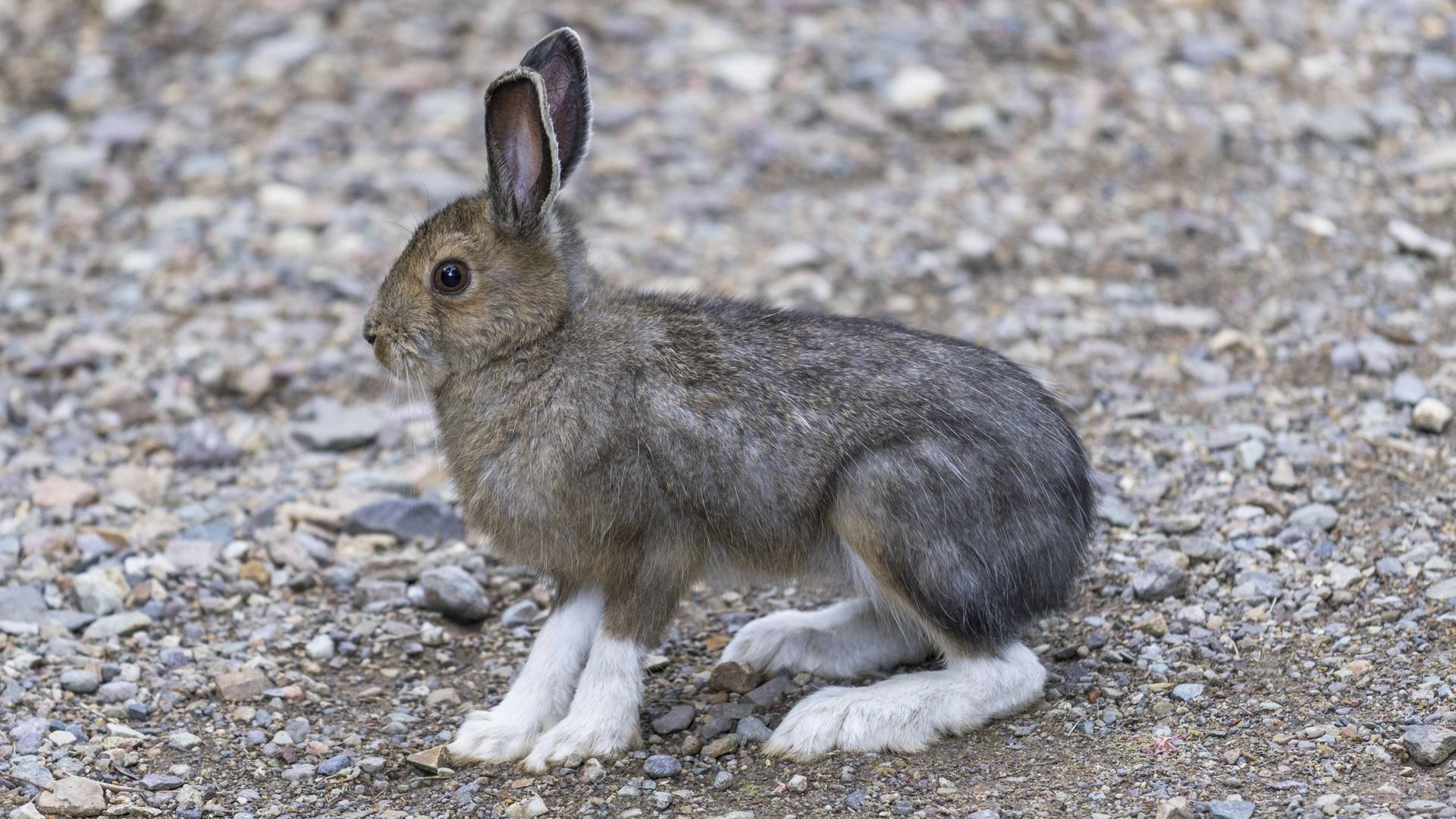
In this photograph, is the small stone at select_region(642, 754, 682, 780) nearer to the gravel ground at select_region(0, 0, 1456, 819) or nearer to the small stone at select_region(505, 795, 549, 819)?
the gravel ground at select_region(0, 0, 1456, 819)

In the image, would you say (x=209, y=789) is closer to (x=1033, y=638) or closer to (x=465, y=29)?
(x=1033, y=638)

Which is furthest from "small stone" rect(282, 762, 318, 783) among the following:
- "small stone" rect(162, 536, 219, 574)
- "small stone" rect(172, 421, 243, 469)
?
"small stone" rect(172, 421, 243, 469)

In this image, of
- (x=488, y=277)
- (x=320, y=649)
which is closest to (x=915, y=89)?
(x=488, y=277)

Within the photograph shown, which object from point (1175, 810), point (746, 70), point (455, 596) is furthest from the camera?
point (746, 70)

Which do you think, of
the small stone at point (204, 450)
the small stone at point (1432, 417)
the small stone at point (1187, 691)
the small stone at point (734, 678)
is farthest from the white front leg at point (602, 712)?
the small stone at point (1432, 417)

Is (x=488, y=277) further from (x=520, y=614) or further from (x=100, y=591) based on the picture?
(x=100, y=591)
